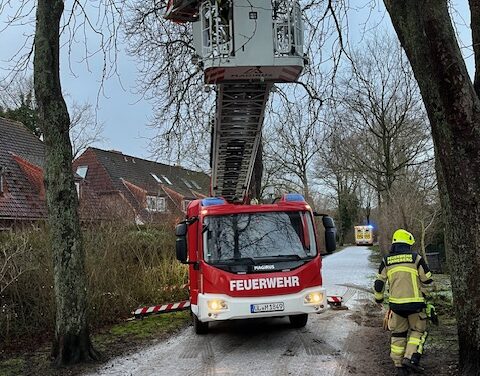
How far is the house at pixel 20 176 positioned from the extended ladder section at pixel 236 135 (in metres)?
5.14

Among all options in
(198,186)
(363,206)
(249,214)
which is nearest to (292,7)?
(249,214)

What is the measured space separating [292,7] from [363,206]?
164 ft

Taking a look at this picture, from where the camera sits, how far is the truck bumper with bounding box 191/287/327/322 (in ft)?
26.0

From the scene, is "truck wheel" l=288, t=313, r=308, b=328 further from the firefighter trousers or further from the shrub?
the shrub

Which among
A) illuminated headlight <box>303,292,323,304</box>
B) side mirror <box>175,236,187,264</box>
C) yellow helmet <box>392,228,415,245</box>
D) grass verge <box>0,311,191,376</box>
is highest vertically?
yellow helmet <box>392,228,415,245</box>

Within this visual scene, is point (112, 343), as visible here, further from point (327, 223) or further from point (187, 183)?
point (187, 183)

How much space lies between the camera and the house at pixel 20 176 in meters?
19.2

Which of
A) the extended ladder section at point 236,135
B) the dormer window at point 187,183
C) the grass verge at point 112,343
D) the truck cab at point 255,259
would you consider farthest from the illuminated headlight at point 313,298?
the dormer window at point 187,183

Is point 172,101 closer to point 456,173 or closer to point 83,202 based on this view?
point 83,202

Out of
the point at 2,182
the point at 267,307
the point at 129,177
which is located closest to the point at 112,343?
the point at 267,307

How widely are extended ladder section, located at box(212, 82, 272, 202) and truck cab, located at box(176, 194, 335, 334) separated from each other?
2252 millimetres

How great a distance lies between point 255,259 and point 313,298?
107 centimetres

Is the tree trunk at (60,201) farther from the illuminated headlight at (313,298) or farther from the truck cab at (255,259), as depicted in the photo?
the illuminated headlight at (313,298)

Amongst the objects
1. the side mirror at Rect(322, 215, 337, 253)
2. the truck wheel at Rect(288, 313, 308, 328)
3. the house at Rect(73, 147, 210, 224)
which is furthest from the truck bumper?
the house at Rect(73, 147, 210, 224)
